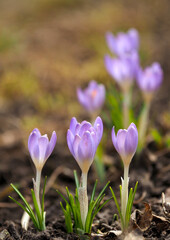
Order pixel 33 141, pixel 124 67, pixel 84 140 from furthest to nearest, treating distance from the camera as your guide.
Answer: pixel 124 67, pixel 33 141, pixel 84 140

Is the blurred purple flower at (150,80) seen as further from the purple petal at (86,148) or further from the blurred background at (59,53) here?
the purple petal at (86,148)

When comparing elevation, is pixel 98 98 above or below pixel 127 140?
above

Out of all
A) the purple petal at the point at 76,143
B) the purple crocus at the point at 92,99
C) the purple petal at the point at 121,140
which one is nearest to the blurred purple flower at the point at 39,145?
the purple petal at the point at 76,143

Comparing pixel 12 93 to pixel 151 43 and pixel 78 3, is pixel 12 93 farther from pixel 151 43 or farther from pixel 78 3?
pixel 78 3

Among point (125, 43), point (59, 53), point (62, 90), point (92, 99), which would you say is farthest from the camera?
point (59, 53)

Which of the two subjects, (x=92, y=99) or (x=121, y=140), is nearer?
(x=121, y=140)

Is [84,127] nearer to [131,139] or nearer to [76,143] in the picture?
[76,143]

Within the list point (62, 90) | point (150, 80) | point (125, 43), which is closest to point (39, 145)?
point (150, 80)
